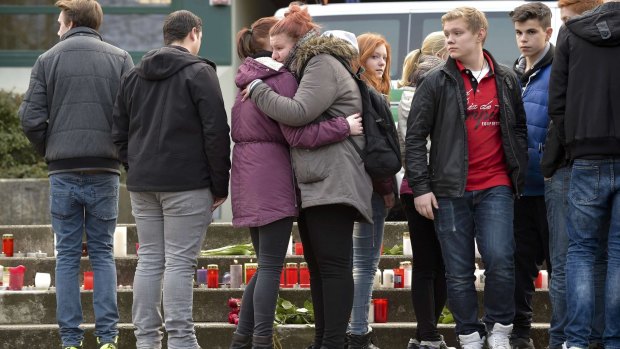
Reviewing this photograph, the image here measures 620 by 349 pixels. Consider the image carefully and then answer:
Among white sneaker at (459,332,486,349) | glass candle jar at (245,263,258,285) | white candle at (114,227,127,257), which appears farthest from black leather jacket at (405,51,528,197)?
white candle at (114,227,127,257)

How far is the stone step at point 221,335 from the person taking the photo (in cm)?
791

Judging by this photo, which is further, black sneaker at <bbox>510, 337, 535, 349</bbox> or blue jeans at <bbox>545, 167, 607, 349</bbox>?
black sneaker at <bbox>510, 337, 535, 349</bbox>

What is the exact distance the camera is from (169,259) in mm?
6898

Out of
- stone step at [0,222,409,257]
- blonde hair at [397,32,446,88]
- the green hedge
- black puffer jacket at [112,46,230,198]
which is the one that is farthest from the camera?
the green hedge

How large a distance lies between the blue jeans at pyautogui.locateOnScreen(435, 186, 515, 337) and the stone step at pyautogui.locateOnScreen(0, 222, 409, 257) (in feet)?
9.03

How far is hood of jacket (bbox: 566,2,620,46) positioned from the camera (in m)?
6.50

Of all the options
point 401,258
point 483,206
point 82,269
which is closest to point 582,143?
point 483,206

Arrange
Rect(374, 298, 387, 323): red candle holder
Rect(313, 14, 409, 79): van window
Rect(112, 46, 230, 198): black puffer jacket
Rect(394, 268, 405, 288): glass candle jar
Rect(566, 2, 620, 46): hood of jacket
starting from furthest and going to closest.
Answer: Rect(313, 14, 409, 79): van window
Rect(394, 268, 405, 288): glass candle jar
Rect(374, 298, 387, 323): red candle holder
Rect(112, 46, 230, 198): black puffer jacket
Rect(566, 2, 620, 46): hood of jacket

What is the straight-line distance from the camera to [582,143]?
660cm

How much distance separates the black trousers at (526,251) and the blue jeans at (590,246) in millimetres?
778

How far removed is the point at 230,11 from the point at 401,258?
6608 mm

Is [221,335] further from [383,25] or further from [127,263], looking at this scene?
[383,25]

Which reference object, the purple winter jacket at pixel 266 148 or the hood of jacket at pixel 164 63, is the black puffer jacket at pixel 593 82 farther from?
the hood of jacket at pixel 164 63

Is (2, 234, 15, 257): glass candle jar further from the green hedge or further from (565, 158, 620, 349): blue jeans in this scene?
(565, 158, 620, 349): blue jeans
